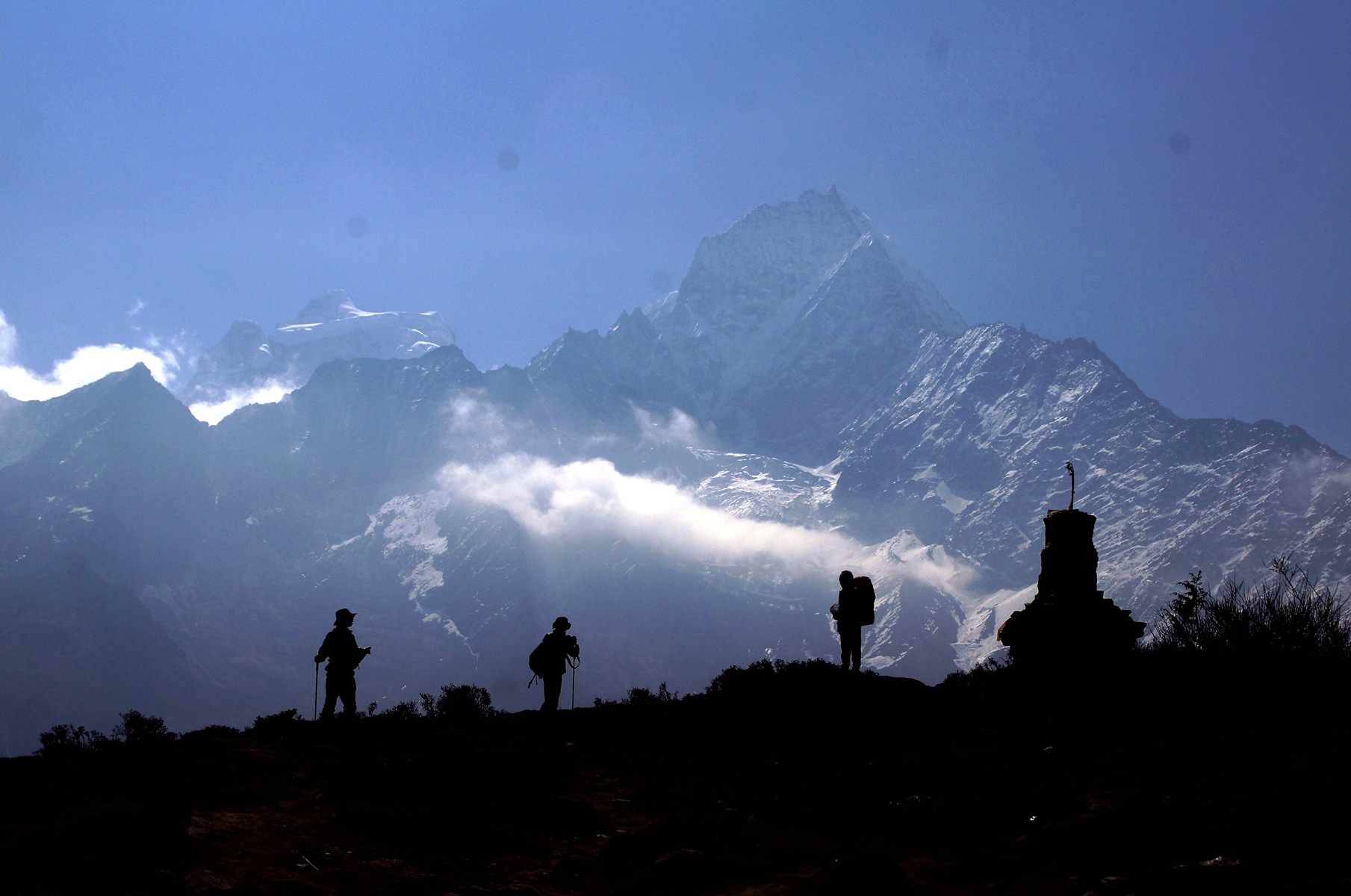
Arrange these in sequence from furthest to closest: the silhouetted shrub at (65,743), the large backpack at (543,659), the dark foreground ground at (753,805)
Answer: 1. the large backpack at (543,659)
2. the silhouetted shrub at (65,743)
3. the dark foreground ground at (753,805)

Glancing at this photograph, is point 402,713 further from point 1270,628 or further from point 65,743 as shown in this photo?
point 1270,628

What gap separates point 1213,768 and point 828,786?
4.58 m

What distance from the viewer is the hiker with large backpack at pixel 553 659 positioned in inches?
631

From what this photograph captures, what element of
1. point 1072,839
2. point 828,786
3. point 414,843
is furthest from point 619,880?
point 1072,839

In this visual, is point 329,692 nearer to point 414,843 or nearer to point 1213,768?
point 414,843

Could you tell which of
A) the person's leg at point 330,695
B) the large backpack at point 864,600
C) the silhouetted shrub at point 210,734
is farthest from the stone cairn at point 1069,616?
the silhouetted shrub at point 210,734

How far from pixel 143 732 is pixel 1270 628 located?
1966 centimetres

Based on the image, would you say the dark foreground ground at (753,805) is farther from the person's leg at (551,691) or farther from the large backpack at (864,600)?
the large backpack at (864,600)

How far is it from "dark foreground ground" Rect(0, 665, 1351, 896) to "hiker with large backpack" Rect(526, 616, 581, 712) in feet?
2.03

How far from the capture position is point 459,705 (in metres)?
20.2

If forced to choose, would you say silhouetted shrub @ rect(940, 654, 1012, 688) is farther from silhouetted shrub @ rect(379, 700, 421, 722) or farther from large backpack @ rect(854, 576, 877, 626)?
silhouetted shrub @ rect(379, 700, 421, 722)

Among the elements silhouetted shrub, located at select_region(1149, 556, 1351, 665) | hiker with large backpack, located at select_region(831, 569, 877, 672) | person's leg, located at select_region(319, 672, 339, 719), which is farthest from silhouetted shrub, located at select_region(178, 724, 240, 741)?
silhouetted shrub, located at select_region(1149, 556, 1351, 665)

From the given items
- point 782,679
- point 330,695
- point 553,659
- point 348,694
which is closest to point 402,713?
point 330,695

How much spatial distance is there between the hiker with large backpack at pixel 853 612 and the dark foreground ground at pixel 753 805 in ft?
6.93
